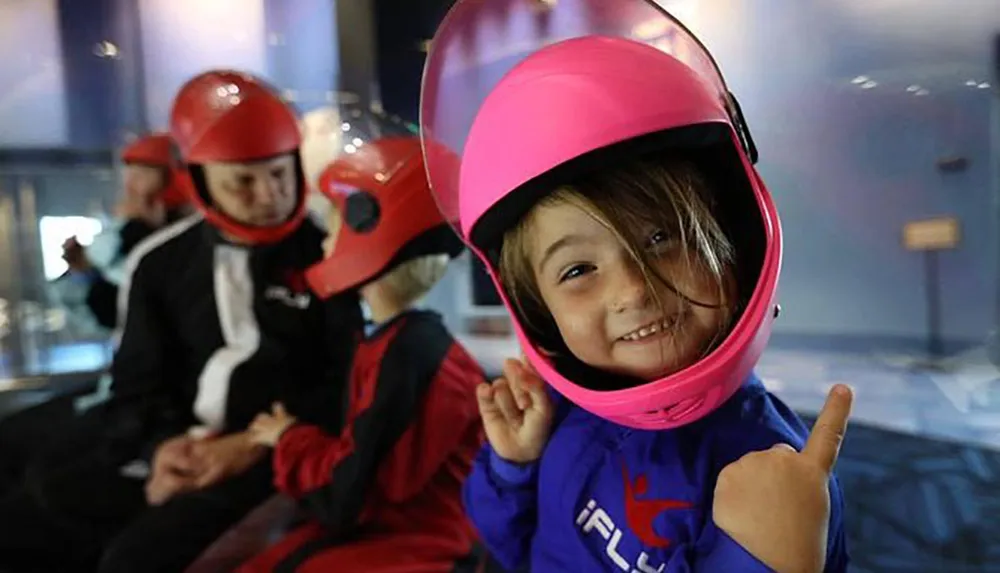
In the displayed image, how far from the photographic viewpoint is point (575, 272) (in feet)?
2.10

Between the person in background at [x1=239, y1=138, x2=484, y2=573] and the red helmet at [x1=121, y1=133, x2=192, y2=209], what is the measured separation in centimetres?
107

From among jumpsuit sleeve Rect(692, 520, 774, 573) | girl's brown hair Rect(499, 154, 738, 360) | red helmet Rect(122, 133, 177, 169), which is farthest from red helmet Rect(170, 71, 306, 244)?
jumpsuit sleeve Rect(692, 520, 774, 573)

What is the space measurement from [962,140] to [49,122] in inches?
75.9

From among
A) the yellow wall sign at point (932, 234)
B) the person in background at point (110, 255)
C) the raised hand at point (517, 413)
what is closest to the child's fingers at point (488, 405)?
the raised hand at point (517, 413)

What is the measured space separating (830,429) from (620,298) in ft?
0.51

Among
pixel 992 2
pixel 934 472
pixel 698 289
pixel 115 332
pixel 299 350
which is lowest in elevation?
pixel 934 472

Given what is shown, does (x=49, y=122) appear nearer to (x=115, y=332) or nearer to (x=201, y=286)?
(x=115, y=332)

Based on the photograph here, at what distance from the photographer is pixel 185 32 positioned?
184 centimetres

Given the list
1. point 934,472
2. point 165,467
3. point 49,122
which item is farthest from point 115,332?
point 934,472

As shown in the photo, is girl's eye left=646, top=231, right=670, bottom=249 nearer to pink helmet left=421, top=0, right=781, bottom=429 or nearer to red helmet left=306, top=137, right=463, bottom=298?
pink helmet left=421, top=0, right=781, bottom=429

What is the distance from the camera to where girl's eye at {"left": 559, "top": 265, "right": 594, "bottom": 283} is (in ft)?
2.09

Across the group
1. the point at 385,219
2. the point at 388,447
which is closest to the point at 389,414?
the point at 388,447

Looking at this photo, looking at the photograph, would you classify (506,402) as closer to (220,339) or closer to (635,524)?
(635,524)

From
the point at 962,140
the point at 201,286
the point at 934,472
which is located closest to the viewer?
the point at 962,140
